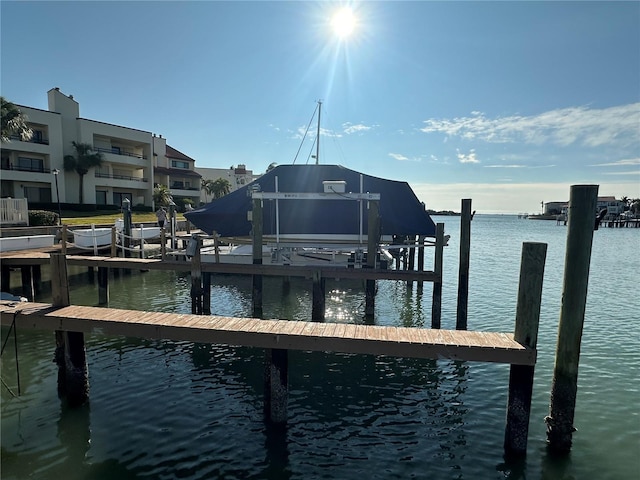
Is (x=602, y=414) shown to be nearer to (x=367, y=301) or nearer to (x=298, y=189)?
(x=367, y=301)

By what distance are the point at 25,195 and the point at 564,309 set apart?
50947 mm

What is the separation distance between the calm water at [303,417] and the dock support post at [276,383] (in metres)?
0.35

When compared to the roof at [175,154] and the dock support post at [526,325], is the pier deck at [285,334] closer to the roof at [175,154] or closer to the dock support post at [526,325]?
the dock support post at [526,325]

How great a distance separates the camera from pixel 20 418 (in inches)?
291

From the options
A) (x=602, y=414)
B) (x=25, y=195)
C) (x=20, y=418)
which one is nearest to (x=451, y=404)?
(x=602, y=414)

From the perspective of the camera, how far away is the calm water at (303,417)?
245 inches

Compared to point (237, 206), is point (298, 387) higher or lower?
lower

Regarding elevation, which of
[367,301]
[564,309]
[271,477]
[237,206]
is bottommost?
[271,477]

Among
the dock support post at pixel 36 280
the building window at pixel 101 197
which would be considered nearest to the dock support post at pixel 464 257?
the dock support post at pixel 36 280

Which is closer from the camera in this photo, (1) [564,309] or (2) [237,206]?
(1) [564,309]

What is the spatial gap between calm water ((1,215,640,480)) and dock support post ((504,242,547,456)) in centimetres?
97

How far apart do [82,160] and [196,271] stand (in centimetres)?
4093

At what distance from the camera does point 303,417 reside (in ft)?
24.8

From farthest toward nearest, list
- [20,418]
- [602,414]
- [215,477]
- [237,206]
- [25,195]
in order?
1. [25,195]
2. [237,206]
3. [602,414]
4. [20,418]
5. [215,477]
